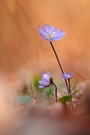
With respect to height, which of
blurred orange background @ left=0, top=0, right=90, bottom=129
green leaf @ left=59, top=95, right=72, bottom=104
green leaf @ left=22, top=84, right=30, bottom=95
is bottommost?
green leaf @ left=59, top=95, right=72, bottom=104

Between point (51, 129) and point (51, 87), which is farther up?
point (51, 87)

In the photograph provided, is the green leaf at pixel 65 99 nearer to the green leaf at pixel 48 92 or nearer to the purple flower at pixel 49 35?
the green leaf at pixel 48 92

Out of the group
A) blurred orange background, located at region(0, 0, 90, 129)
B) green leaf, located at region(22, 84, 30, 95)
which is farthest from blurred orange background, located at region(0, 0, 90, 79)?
green leaf, located at region(22, 84, 30, 95)

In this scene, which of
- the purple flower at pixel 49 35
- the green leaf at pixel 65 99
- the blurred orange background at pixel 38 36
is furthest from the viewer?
the blurred orange background at pixel 38 36

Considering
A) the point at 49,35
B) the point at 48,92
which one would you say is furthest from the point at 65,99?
the point at 49,35

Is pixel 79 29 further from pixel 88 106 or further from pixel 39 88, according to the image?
pixel 88 106

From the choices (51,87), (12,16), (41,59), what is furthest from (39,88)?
(12,16)

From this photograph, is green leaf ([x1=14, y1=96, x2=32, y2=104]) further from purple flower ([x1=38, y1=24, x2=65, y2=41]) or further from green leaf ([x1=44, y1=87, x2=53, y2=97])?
purple flower ([x1=38, y1=24, x2=65, y2=41])

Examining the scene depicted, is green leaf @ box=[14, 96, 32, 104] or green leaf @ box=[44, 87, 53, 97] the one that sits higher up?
green leaf @ box=[44, 87, 53, 97]

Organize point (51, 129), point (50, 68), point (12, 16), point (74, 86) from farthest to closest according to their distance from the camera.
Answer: point (12, 16), point (50, 68), point (74, 86), point (51, 129)

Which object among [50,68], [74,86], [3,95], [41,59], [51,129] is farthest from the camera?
[41,59]

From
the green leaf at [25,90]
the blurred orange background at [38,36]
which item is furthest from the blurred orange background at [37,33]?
the green leaf at [25,90]
